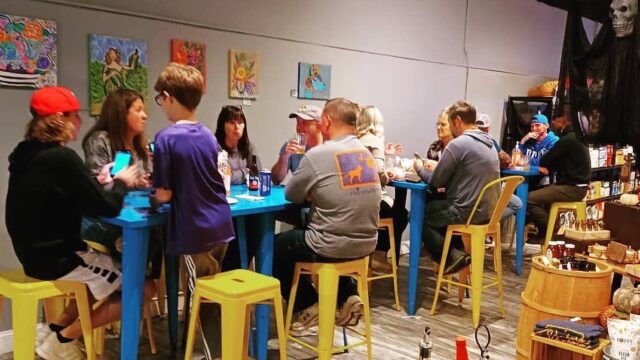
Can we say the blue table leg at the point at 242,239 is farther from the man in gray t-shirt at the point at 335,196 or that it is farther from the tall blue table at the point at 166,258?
the man in gray t-shirt at the point at 335,196

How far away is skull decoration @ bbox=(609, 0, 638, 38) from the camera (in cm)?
153

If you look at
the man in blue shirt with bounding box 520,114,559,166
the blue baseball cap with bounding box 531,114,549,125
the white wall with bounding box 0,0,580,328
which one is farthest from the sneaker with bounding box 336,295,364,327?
the blue baseball cap with bounding box 531,114,549,125

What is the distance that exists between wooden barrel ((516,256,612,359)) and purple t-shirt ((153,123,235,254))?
1.44 meters

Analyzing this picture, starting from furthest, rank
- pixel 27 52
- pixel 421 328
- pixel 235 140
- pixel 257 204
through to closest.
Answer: pixel 421 328 → pixel 235 140 → pixel 27 52 → pixel 257 204

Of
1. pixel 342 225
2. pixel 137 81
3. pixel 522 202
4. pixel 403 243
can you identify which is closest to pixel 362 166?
pixel 342 225

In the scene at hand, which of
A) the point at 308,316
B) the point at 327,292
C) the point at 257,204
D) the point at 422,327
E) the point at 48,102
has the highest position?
the point at 48,102

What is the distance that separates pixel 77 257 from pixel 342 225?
1.22 meters

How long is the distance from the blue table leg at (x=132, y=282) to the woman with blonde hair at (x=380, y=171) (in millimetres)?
1910

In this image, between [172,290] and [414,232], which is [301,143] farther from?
[172,290]

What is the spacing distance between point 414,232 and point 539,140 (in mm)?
2855

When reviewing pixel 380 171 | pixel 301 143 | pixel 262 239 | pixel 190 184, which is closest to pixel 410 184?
pixel 380 171

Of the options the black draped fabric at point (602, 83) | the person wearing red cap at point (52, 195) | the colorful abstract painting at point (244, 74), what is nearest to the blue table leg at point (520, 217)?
the colorful abstract painting at point (244, 74)

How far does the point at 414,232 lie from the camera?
153 inches

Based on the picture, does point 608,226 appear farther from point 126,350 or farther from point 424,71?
point 424,71
